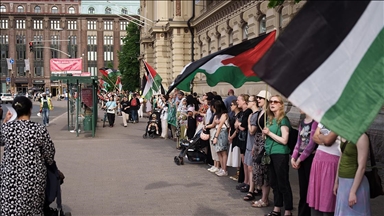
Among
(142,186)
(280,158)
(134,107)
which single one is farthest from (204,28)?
(280,158)

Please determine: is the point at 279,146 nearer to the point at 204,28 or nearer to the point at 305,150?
the point at 305,150

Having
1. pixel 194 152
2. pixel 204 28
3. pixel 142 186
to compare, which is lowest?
pixel 142 186

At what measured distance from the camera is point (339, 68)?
3.32 meters

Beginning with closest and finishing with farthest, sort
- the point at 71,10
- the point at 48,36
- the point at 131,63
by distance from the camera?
1. the point at 131,63
2. the point at 48,36
3. the point at 71,10

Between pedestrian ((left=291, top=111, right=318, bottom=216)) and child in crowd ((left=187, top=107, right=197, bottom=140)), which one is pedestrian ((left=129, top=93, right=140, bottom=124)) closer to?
A: child in crowd ((left=187, top=107, right=197, bottom=140))

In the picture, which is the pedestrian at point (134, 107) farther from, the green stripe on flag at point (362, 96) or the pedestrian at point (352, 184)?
the green stripe on flag at point (362, 96)

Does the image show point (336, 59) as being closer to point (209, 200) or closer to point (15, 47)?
point (209, 200)

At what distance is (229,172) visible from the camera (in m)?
12.1

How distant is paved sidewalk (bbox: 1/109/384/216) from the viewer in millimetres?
8438

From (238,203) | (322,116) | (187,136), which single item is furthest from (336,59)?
(187,136)

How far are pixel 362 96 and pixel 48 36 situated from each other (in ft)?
386

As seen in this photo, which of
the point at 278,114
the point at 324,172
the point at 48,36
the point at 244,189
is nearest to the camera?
the point at 324,172

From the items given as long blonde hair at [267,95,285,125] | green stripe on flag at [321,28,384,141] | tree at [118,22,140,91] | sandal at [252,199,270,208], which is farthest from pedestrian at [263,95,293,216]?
tree at [118,22,140,91]

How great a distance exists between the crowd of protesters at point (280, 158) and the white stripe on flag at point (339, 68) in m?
2.04
